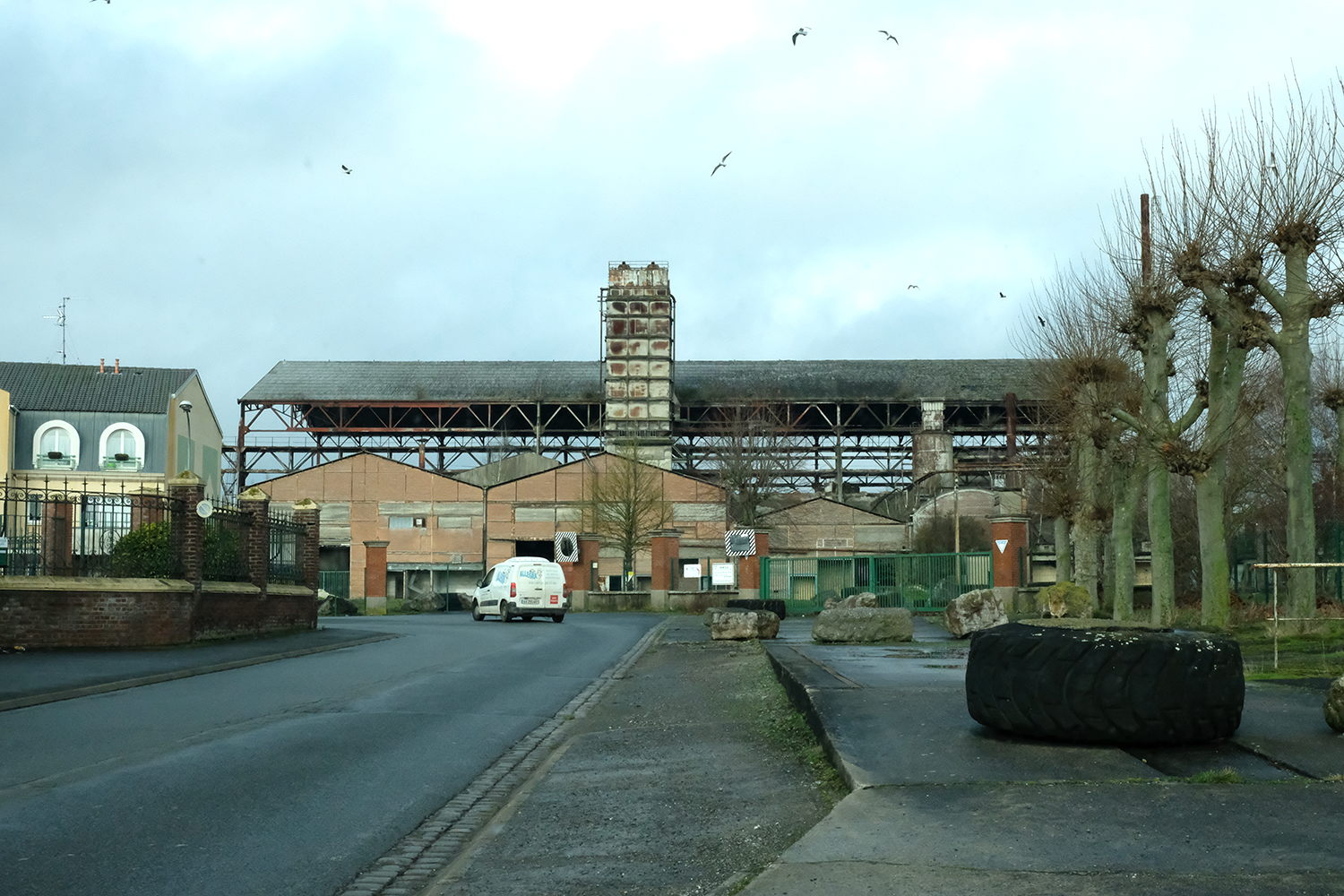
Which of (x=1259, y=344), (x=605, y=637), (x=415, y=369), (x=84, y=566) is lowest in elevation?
(x=605, y=637)

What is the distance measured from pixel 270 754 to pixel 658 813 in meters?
3.51

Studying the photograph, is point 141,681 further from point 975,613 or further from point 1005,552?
point 1005,552

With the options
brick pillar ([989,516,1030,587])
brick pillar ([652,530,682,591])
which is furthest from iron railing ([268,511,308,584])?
brick pillar ([652,530,682,591])

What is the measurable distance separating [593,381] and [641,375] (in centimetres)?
460

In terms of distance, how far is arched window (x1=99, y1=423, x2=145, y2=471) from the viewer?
54875 mm

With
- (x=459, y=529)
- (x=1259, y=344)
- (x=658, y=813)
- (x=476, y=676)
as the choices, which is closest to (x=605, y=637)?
(x=476, y=676)

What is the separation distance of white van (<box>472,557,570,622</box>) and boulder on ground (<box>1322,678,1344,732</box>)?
99.4ft

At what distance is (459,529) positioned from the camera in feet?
223

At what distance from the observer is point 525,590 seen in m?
36.8

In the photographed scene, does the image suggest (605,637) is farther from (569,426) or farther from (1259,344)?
(569,426)

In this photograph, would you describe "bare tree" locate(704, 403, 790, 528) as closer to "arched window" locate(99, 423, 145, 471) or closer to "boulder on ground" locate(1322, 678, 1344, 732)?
"arched window" locate(99, 423, 145, 471)

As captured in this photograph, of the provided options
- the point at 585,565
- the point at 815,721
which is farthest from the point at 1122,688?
the point at 585,565

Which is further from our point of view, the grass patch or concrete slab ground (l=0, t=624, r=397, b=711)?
concrete slab ground (l=0, t=624, r=397, b=711)

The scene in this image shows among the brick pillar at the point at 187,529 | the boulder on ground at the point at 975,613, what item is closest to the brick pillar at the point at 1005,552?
the boulder on ground at the point at 975,613
